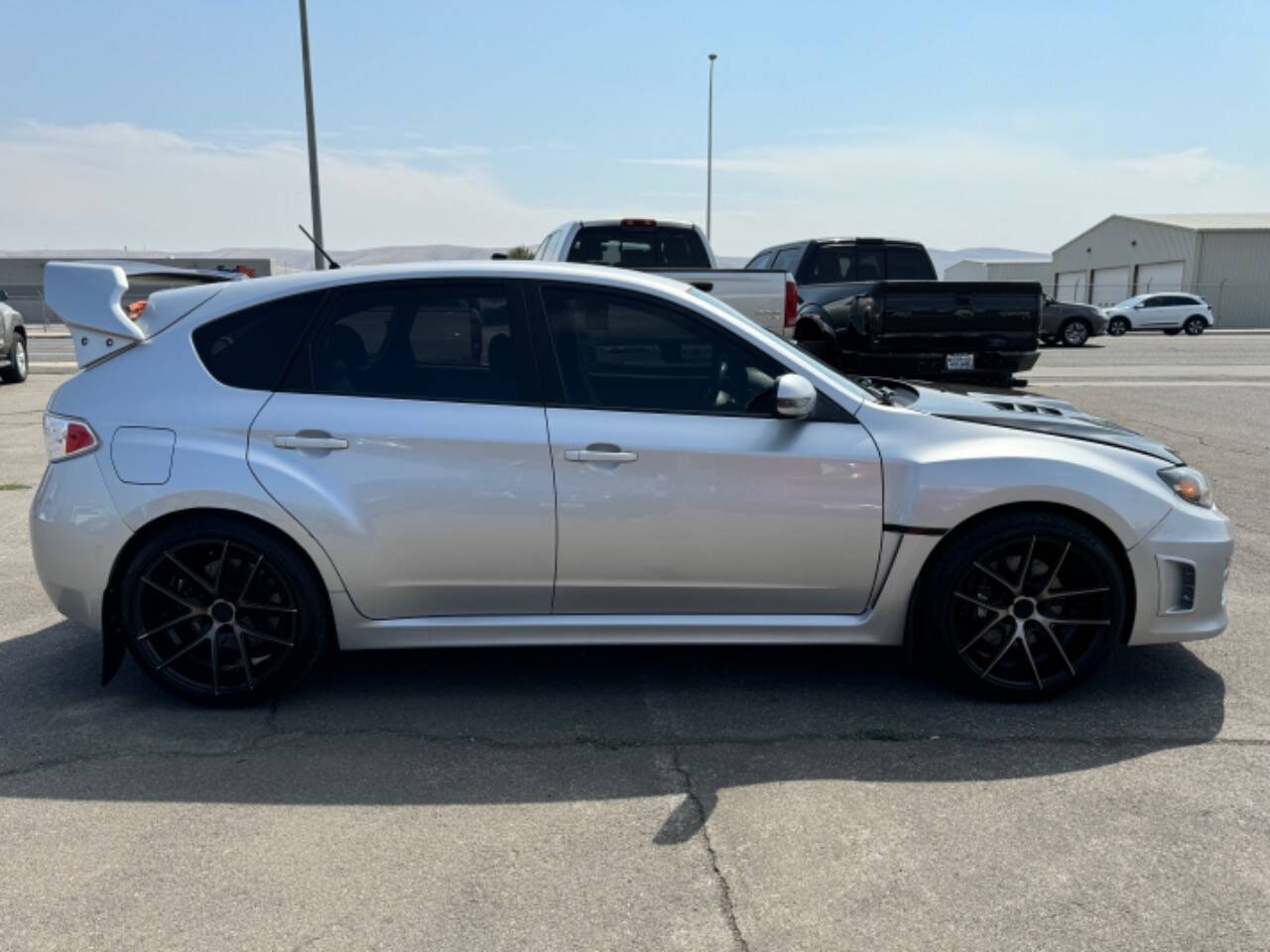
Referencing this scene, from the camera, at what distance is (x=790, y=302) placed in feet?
30.2

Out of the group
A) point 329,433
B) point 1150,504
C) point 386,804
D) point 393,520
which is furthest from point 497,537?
point 1150,504

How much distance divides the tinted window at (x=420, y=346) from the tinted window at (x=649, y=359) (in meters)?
0.19

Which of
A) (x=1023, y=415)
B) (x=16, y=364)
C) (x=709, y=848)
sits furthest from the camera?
(x=16, y=364)

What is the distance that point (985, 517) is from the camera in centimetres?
→ 401

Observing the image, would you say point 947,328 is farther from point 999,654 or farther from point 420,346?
point 420,346

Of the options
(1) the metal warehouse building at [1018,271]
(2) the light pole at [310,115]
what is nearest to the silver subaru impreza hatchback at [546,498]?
(2) the light pole at [310,115]

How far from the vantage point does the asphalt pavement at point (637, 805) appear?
276 cm

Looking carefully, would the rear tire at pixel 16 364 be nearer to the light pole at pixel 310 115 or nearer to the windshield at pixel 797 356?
the light pole at pixel 310 115

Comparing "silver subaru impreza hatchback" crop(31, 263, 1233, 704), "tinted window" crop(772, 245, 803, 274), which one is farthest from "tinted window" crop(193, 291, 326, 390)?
"tinted window" crop(772, 245, 803, 274)

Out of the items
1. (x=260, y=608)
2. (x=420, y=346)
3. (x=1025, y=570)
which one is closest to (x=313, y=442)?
(x=420, y=346)

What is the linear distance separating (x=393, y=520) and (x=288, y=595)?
52 centimetres

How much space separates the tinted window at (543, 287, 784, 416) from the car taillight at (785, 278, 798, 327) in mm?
5207

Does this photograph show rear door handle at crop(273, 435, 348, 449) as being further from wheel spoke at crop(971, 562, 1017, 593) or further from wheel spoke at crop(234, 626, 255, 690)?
wheel spoke at crop(971, 562, 1017, 593)

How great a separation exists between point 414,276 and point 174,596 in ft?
5.14
